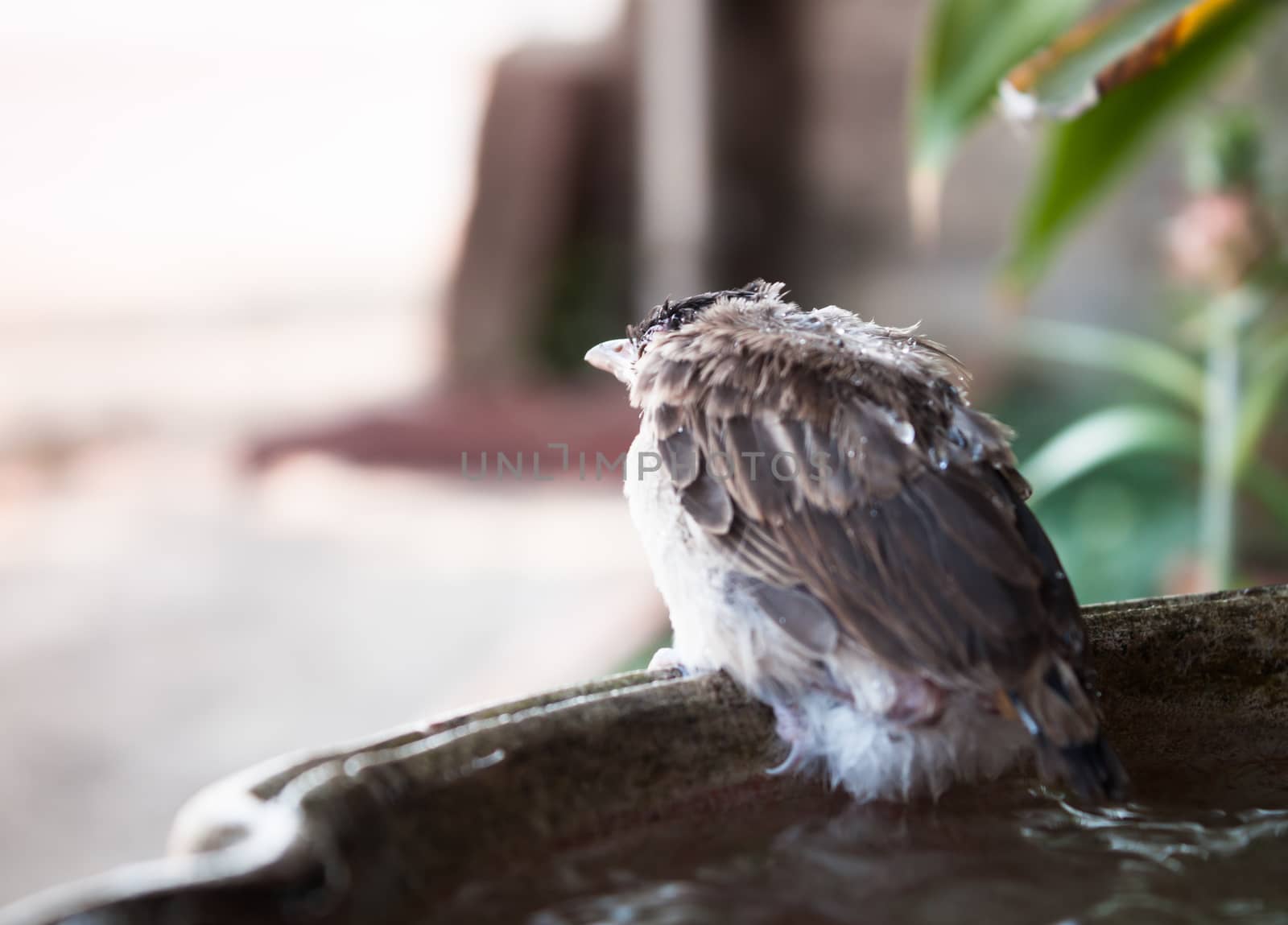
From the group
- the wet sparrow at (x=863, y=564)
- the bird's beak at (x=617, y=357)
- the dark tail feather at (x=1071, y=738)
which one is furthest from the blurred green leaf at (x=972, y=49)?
the dark tail feather at (x=1071, y=738)

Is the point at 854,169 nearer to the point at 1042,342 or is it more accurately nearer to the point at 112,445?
the point at 1042,342

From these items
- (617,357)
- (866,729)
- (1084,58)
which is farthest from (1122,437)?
(866,729)

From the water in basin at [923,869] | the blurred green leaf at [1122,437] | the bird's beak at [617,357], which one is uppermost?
the bird's beak at [617,357]

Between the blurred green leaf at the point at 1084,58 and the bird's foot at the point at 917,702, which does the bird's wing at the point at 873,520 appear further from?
the blurred green leaf at the point at 1084,58

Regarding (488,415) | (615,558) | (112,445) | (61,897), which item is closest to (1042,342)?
(615,558)

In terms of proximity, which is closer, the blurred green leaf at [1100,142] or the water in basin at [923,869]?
the water in basin at [923,869]
